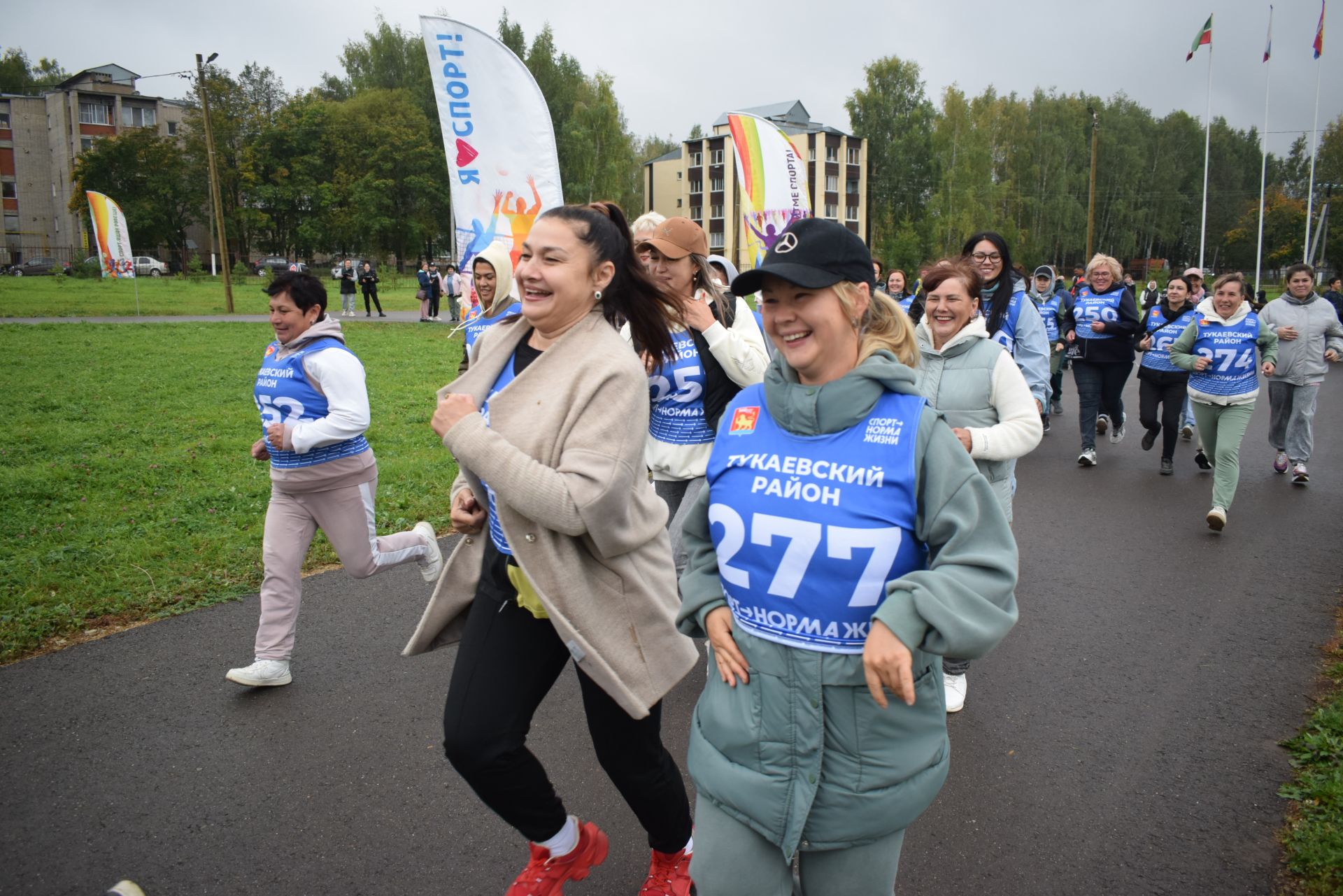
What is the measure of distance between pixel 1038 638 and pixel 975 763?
61.7 inches

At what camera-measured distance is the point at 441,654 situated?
485 cm

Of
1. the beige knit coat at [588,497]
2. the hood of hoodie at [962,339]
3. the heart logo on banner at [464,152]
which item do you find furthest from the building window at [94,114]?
the beige knit coat at [588,497]

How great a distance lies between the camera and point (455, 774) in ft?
12.0

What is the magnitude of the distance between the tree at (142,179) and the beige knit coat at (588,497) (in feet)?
236

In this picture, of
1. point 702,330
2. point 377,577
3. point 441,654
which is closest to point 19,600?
point 377,577

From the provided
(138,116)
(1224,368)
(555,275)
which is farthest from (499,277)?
(138,116)

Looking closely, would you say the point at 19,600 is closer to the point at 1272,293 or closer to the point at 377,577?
the point at 377,577

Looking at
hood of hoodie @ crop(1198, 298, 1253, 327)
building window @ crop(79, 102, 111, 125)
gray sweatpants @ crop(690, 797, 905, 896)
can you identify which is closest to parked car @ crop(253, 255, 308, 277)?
building window @ crop(79, 102, 111, 125)

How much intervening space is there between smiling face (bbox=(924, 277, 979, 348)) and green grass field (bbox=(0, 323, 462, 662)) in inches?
176

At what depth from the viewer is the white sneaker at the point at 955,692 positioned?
4219 millimetres

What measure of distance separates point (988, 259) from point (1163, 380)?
5097mm

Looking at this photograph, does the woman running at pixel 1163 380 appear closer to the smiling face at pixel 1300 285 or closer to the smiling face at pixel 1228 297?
the smiling face at pixel 1300 285

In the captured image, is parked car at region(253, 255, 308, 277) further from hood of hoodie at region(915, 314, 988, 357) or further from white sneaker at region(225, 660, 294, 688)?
hood of hoodie at region(915, 314, 988, 357)

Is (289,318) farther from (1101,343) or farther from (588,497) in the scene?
(1101,343)
